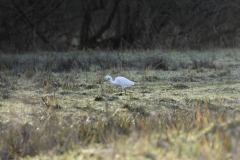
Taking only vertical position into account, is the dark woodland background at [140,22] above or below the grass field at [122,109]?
above

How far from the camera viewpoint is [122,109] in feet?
22.6

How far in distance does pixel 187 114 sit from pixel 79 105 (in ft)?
5.22

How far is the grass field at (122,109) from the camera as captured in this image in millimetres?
4031

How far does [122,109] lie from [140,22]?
420 inches

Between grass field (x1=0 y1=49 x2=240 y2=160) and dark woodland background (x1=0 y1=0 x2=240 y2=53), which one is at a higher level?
dark woodland background (x1=0 y1=0 x2=240 y2=53)

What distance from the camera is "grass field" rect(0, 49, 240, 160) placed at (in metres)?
4.03

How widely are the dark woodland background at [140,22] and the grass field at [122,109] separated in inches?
121

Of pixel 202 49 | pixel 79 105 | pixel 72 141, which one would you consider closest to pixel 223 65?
pixel 202 49

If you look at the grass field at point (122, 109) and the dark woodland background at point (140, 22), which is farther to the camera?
the dark woodland background at point (140, 22)

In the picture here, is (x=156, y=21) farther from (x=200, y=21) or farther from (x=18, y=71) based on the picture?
(x=18, y=71)

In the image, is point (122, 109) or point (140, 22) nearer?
point (122, 109)

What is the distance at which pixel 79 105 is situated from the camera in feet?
23.9

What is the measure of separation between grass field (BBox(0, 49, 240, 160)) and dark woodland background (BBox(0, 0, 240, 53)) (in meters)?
3.06

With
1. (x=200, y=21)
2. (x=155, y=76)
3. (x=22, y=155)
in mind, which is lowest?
(x=22, y=155)
